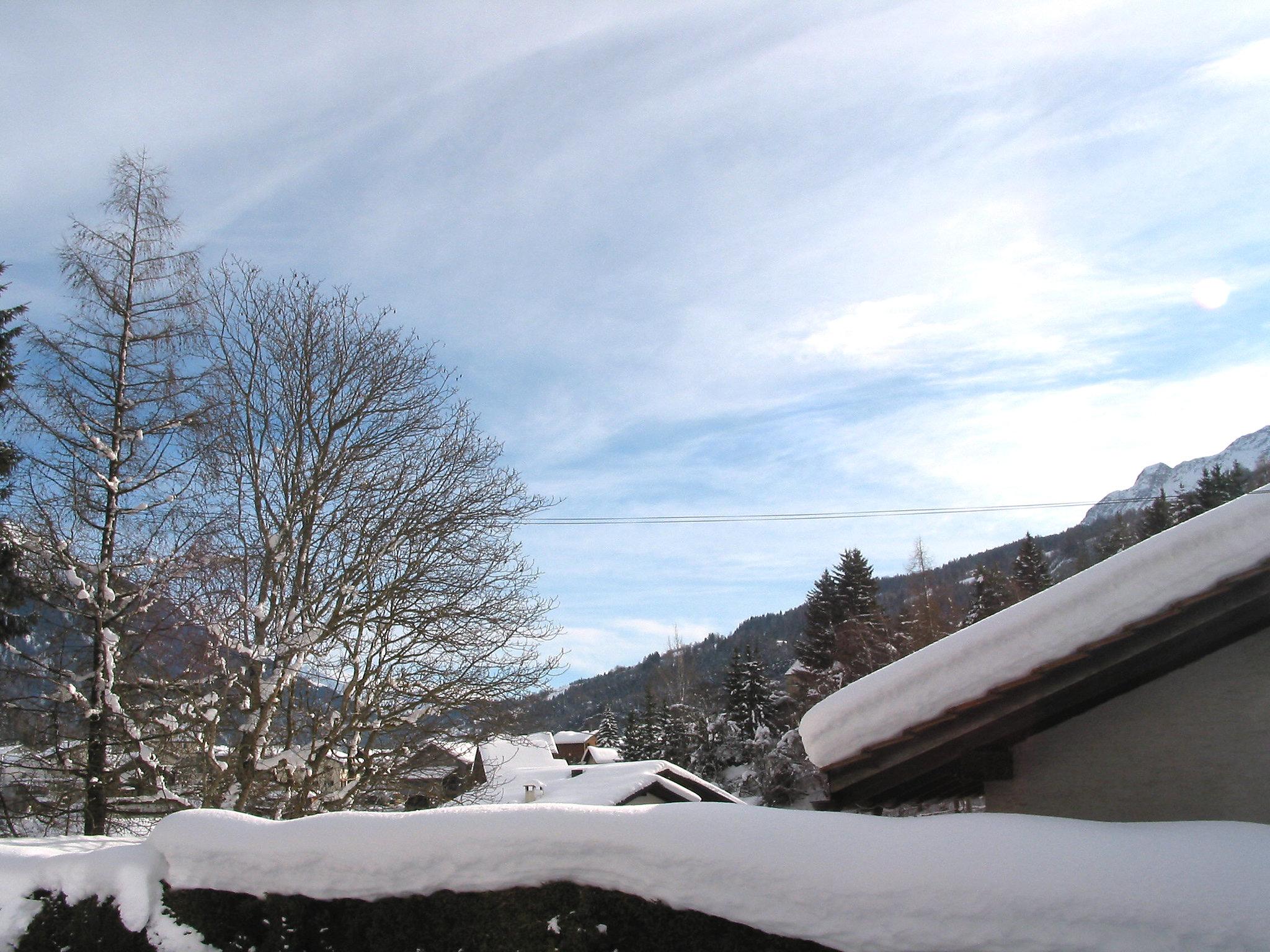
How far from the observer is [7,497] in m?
10.6

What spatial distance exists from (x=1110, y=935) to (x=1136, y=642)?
1225 millimetres

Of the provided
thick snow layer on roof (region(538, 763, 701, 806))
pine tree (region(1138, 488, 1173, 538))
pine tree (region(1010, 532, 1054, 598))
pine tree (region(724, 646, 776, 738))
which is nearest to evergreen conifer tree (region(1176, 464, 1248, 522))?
pine tree (region(1138, 488, 1173, 538))

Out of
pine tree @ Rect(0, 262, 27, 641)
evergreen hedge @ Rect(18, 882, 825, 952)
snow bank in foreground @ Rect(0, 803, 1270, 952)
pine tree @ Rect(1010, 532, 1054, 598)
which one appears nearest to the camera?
snow bank in foreground @ Rect(0, 803, 1270, 952)

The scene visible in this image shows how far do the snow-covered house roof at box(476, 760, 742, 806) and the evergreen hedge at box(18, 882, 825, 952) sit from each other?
824 cm

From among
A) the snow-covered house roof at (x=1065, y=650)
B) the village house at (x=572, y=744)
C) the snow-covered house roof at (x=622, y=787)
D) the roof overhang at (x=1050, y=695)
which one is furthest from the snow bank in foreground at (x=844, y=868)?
the village house at (x=572, y=744)

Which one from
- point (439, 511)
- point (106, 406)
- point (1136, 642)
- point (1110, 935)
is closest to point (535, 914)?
point (1110, 935)

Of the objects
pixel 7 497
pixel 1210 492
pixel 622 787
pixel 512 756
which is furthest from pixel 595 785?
pixel 1210 492

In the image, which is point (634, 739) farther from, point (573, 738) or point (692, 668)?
point (573, 738)

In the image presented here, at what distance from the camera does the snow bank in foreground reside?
101 inches

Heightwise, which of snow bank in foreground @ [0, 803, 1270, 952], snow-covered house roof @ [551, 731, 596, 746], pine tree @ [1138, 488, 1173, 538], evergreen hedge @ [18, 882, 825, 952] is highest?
pine tree @ [1138, 488, 1173, 538]

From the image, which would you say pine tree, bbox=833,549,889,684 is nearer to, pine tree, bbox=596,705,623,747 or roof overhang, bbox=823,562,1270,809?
roof overhang, bbox=823,562,1270,809

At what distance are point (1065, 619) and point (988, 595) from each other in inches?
1529

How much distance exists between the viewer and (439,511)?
12.1m

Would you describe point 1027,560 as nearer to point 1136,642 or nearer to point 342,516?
point 342,516
